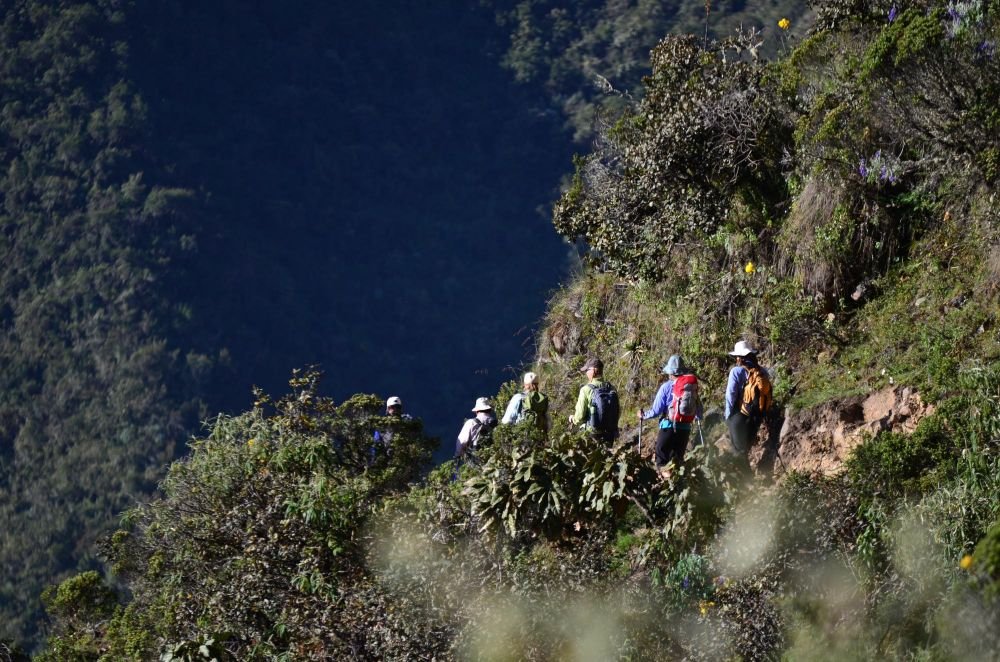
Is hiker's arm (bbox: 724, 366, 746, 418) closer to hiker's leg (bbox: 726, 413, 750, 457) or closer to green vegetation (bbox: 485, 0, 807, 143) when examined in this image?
hiker's leg (bbox: 726, 413, 750, 457)

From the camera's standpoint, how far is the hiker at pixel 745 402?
371 inches

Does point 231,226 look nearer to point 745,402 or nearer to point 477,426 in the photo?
point 477,426

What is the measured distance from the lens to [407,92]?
114 metres

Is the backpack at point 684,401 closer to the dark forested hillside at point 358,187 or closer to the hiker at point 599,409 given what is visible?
the hiker at point 599,409

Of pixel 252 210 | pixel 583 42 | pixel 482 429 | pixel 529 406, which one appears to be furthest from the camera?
pixel 252 210

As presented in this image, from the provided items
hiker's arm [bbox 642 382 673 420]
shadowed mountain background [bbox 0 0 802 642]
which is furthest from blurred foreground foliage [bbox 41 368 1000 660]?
shadowed mountain background [bbox 0 0 802 642]

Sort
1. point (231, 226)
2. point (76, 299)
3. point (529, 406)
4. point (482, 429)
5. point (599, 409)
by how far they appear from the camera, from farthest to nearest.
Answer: point (231, 226)
point (76, 299)
point (482, 429)
point (529, 406)
point (599, 409)

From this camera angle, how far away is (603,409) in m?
9.94

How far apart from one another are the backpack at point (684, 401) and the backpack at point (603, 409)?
0.55 m

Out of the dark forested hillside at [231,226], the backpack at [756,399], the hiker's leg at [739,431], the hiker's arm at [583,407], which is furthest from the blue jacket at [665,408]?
the dark forested hillside at [231,226]

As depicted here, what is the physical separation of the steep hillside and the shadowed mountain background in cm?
4258

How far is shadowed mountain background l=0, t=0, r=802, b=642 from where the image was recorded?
222ft

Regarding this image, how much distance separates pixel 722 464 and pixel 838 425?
1226 mm

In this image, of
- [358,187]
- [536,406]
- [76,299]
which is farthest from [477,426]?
[358,187]
